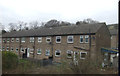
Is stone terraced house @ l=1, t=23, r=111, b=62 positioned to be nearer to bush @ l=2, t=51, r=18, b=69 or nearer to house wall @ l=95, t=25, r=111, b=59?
house wall @ l=95, t=25, r=111, b=59

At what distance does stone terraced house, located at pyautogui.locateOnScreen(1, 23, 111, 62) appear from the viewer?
767 inches

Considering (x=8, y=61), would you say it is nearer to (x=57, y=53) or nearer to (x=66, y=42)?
(x=57, y=53)

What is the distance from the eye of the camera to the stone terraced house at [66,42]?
19484 millimetres

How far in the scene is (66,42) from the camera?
21938mm

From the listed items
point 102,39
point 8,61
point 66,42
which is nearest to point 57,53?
point 66,42

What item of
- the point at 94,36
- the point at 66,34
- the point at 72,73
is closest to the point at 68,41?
the point at 66,34

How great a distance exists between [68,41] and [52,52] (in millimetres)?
4107

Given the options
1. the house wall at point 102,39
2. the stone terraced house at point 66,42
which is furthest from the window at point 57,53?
the house wall at point 102,39

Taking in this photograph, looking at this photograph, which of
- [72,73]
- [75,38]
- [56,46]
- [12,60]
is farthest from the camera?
[56,46]

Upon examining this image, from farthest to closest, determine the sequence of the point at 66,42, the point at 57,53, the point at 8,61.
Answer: the point at 57,53 → the point at 66,42 → the point at 8,61

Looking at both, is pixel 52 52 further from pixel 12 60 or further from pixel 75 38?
pixel 12 60

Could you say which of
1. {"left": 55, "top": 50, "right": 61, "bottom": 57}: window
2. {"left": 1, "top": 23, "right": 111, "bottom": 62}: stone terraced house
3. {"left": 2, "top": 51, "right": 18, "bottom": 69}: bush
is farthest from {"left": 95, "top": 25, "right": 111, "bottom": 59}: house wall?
{"left": 2, "top": 51, "right": 18, "bottom": 69}: bush

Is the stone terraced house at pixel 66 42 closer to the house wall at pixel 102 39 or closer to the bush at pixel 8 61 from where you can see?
the house wall at pixel 102 39

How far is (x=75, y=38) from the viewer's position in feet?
69.3
